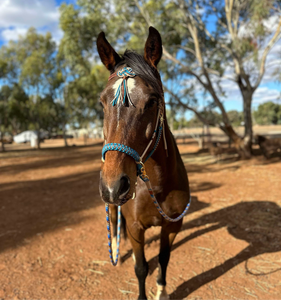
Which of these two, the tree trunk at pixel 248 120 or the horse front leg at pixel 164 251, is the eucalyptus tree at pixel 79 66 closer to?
the tree trunk at pixel 248 120

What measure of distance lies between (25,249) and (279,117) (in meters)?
75.9

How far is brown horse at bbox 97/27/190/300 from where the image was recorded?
4.34 feet

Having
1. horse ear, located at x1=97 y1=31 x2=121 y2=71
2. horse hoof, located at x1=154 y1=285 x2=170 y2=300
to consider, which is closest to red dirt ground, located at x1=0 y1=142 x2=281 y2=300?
horse hoof, located at x1=154 y1=285 x2=170 y2=300

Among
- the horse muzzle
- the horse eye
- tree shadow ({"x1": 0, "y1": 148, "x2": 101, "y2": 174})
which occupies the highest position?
the horse eye

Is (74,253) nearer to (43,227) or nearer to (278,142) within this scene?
(43,227)

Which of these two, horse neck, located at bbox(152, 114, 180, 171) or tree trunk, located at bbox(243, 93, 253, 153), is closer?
horse neck, located at bbox(152, 114, 180, 171)

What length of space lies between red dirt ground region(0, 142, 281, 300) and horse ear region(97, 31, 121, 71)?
265 cm

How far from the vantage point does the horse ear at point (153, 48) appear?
64.8 inches

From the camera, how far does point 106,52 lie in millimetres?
1753

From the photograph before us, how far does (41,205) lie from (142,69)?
5502 mm

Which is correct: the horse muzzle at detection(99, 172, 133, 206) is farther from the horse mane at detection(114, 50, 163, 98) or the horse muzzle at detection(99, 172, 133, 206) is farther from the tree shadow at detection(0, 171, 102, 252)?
the tree shadow at detection(0, 171, 102, 252)

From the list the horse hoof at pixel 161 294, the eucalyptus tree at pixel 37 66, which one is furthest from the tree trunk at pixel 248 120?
the eucalyptus tree at pixel 37 66

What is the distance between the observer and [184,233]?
4.16 meters

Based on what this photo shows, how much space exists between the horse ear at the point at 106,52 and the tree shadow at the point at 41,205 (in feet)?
12.1
